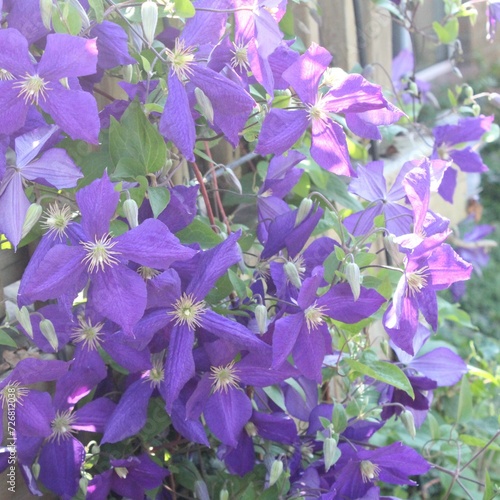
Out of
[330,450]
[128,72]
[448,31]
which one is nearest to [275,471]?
[330,450]

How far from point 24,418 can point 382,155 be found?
110 centimetres

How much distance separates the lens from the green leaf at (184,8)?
31.4 inches

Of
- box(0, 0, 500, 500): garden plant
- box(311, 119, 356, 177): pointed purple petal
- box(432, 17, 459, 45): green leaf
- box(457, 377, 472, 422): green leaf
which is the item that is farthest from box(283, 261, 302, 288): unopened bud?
box(432, 17, 459, 45): green leaf

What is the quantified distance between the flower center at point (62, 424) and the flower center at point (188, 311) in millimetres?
210

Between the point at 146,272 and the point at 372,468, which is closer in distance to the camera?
the point at 146,272

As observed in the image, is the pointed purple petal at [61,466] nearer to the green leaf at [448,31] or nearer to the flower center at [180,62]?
the flower center at [180,62]

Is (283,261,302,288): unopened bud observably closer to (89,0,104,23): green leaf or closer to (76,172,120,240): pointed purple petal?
(76,172,120,240): pointed purple petal

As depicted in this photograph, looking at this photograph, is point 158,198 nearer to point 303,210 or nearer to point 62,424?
point 303,210

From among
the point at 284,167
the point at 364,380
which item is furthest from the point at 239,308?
the point at 364,380

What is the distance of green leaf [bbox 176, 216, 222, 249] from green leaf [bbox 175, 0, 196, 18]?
0.80 feet

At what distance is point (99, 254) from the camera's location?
75cm

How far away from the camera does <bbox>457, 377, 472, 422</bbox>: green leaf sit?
4.08ft

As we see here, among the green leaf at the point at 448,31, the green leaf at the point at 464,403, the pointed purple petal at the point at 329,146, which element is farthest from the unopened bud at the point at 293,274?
the green leaf at the point at 448,31

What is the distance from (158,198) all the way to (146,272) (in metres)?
0.08
